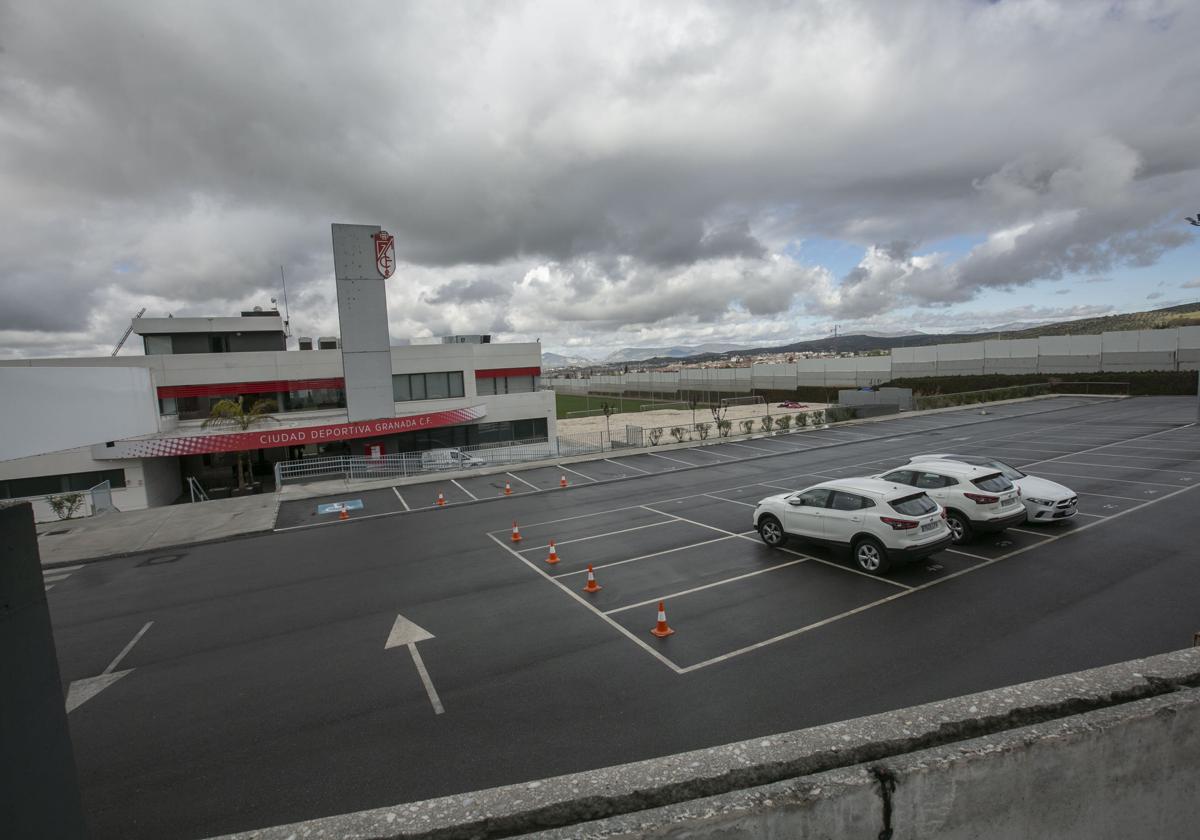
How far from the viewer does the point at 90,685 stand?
9148mm

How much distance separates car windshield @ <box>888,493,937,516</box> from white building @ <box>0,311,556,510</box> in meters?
25.0

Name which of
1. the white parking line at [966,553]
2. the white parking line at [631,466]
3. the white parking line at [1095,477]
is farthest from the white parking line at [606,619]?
the white parking line at [1095,477]

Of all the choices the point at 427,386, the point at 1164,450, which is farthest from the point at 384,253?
the point at 1164,450

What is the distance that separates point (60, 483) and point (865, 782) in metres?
37.3

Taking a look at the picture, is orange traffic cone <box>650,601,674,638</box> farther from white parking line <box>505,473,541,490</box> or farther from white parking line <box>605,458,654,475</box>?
white parking line <box>605,458,654,475</box>

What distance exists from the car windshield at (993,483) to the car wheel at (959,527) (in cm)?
80

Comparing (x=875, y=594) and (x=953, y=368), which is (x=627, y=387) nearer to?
(x=953, y=368)

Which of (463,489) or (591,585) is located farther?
(463,489)

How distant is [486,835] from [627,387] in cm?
12536

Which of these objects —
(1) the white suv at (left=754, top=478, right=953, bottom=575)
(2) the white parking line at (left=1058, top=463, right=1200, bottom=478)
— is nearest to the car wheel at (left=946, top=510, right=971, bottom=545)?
(1) the white suv at (left=754, top=478, right=953, bottom=575)

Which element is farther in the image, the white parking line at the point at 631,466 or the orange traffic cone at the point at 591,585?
the white parking line at the point at 631,466

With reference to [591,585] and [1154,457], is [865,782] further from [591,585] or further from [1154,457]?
[1154,457]

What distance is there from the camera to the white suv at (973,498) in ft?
42.4

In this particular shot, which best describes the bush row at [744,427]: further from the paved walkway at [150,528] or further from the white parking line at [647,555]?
the paved walkway at [150,528]
